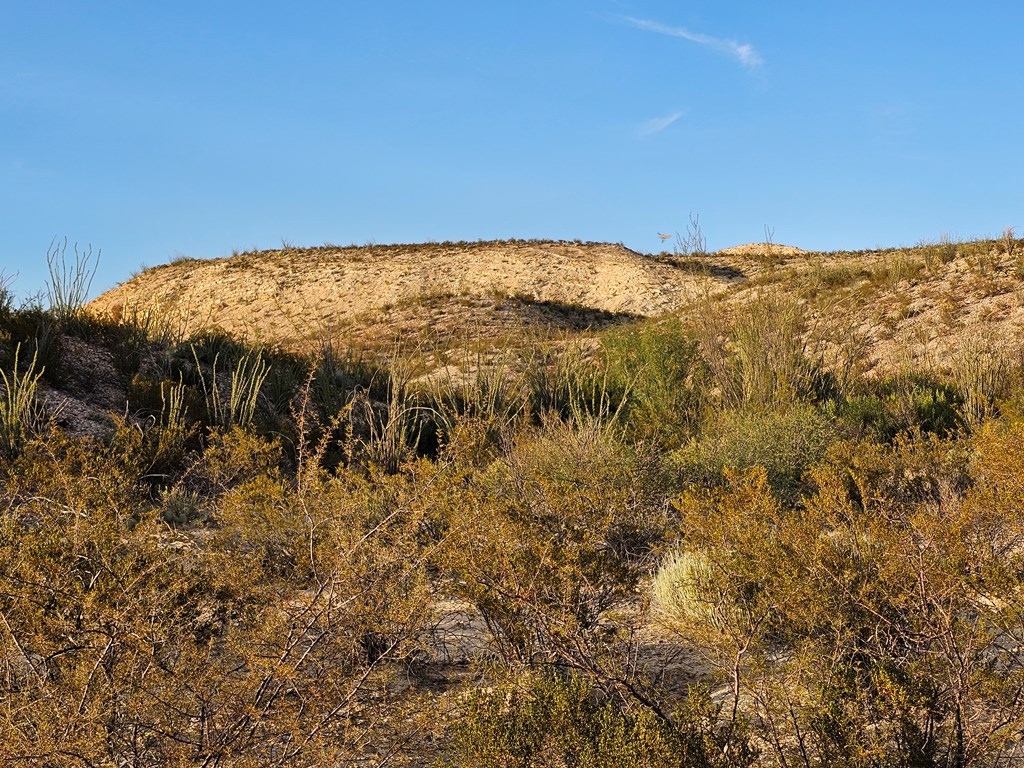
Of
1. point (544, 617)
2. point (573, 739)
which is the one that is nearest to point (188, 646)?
point (544, 617)

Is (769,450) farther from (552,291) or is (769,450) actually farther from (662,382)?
(552,291)

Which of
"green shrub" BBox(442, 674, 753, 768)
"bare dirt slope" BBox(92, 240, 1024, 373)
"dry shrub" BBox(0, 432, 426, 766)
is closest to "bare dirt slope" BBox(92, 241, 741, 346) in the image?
"bare dirt slope" BBox(92, 240, 1024, 373)

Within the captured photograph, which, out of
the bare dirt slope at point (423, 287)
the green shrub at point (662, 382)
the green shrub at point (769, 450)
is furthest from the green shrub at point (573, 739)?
the bare dirt slope at point (423, 287)

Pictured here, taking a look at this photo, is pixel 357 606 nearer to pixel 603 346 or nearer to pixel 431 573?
pixel 431 573

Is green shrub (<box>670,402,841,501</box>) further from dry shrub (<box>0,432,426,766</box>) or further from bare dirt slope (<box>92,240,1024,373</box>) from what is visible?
bare dirt slope (<box>92,240,1024,373</box>)

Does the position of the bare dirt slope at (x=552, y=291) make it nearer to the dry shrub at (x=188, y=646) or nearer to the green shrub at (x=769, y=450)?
the green shrub at (x=769, y=450)

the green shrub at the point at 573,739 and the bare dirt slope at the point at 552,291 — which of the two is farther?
the bare dirt slope at the point at 552,291

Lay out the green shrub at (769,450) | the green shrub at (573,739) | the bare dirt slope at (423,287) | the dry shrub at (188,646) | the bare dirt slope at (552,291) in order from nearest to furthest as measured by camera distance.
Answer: the green shrub at (573,739), the dry shrub at (188,646), the green shrub at (769,450), the bare dirt slope at (552,291), the bare dirt slope at (423,287)

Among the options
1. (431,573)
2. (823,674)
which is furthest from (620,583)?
(431,573)

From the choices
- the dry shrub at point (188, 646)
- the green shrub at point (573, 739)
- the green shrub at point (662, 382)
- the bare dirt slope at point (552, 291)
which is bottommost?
the green shrub at point (573, 739)

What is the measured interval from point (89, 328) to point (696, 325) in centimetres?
950

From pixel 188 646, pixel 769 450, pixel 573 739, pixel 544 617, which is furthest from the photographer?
pixel 769 450

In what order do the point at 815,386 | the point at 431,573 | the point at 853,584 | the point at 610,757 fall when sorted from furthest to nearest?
the point at 815,386 < the point at 431,573 < the point at 853,584 < the point at 610,757

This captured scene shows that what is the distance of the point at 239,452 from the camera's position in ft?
29.3
